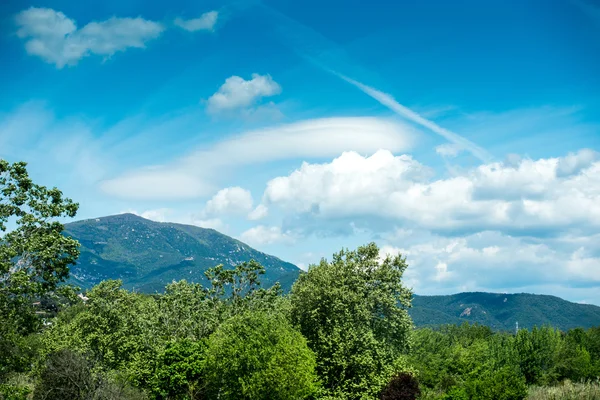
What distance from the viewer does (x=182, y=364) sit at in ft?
174

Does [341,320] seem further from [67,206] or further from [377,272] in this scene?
[67,206]

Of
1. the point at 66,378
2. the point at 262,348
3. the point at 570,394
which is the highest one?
the point at 262,348

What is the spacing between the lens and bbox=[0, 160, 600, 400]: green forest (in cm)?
3064

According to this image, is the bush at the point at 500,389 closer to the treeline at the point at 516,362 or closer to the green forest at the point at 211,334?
the green forest at the point at 211,334

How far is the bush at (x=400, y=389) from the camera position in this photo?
48.6 m

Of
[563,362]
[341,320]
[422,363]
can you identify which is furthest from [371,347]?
[563,362]

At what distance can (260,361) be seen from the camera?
45.2m

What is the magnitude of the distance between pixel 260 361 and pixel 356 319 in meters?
10.9

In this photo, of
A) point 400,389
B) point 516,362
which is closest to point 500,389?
point 400,389

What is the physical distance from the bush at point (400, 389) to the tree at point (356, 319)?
71cm

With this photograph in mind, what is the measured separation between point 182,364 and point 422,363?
219 feet

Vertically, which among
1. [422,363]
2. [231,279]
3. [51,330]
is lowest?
[422,363]

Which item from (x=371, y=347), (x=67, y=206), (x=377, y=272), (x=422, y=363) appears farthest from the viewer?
→ (x=422, y=363)

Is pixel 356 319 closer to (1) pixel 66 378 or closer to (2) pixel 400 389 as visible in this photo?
(2) pixel 400 389
